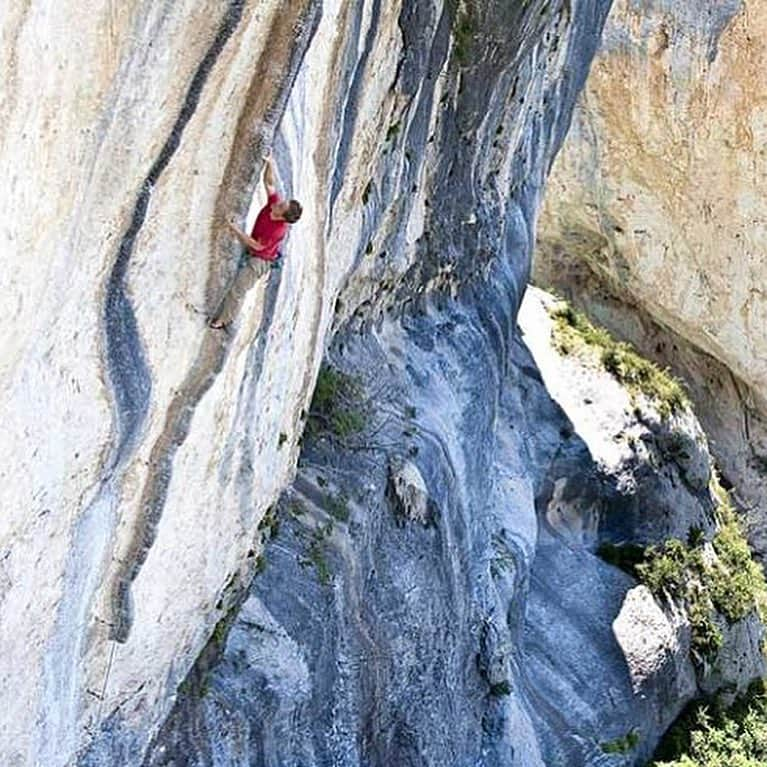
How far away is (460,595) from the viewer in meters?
9.52

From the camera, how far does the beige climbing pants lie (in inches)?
219

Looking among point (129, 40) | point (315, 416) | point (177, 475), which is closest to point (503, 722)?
point (315, 416)

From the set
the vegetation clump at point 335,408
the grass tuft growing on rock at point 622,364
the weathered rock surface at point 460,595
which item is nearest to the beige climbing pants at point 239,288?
the weathered rock surface at point 460,595

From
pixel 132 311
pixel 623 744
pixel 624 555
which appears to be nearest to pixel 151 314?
pixel 132 311

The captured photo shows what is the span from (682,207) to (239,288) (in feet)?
51.5

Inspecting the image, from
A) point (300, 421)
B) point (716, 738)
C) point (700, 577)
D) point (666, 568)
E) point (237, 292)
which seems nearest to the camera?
point (237, 292)

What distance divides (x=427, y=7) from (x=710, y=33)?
11.2 meters

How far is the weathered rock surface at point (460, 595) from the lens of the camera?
7.03 m

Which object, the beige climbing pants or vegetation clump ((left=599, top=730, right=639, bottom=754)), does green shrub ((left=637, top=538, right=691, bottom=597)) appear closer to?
vegetation clump ((left=599, top=730, right=639, bottom=754))

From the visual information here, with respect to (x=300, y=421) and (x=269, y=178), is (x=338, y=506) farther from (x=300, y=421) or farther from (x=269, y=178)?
(x=269, y=178)

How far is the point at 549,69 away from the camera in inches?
496

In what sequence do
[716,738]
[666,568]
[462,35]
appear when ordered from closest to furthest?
[462,35]
[716,738]
[666,568]

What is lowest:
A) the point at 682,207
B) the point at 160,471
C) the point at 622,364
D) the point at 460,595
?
the point at 460,595

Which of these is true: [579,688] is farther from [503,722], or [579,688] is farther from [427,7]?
[427,7]
